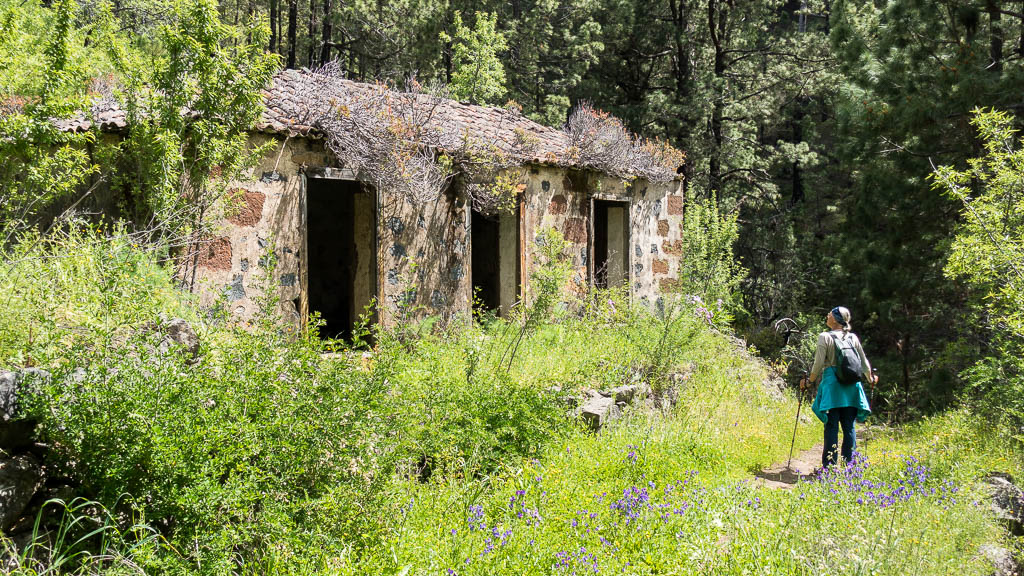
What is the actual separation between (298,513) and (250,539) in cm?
32

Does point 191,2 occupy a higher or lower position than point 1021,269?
higher

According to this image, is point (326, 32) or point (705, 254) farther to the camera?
point (326, 32)

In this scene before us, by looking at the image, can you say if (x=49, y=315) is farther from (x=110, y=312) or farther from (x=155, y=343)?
(x=155, y=343)

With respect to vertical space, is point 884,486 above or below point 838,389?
below

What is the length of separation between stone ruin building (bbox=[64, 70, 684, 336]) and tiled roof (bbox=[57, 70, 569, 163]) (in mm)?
20

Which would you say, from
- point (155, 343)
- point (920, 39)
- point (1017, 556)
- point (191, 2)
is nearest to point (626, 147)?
point (920, 39)

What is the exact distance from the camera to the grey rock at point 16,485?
2969 millimetres

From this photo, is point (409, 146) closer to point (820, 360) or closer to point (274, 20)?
point (820, 360)

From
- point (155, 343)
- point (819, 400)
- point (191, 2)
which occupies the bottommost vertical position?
point (819, 400)

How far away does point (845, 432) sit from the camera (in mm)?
5879

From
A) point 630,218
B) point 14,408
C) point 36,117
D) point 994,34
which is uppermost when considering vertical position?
point 994,34

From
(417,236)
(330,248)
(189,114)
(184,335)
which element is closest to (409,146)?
(417,236)

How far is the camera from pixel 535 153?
8883 mm

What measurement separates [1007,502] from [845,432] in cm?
119
